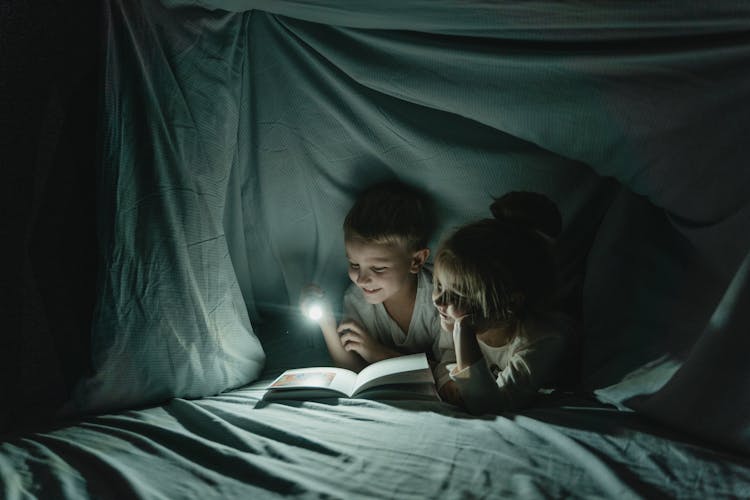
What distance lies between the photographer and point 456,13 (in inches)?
34.3

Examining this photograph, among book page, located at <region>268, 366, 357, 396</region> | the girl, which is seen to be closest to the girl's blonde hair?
the girl

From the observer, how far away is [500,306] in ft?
3.57

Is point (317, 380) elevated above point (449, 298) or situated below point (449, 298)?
below

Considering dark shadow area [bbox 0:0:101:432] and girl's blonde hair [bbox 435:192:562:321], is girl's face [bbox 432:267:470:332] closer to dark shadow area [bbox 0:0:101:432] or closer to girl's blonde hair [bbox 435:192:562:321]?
girl's blonde hair [bbox 435:192:562:321]

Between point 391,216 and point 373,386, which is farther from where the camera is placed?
point 391,216

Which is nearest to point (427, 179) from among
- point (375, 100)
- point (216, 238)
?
point (375, 100)

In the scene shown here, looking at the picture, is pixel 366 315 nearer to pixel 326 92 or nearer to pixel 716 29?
pixel 326 92

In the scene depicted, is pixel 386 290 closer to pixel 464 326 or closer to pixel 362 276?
pixel 362 276

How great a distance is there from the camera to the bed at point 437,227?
30.7 inches

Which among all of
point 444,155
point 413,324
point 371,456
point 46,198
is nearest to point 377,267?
point 413,324

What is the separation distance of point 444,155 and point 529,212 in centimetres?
23

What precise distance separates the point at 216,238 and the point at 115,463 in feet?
1.65

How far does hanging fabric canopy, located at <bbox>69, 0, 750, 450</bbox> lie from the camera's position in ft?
2.74

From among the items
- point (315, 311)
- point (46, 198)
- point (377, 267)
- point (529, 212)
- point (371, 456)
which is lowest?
point (371, 456)
